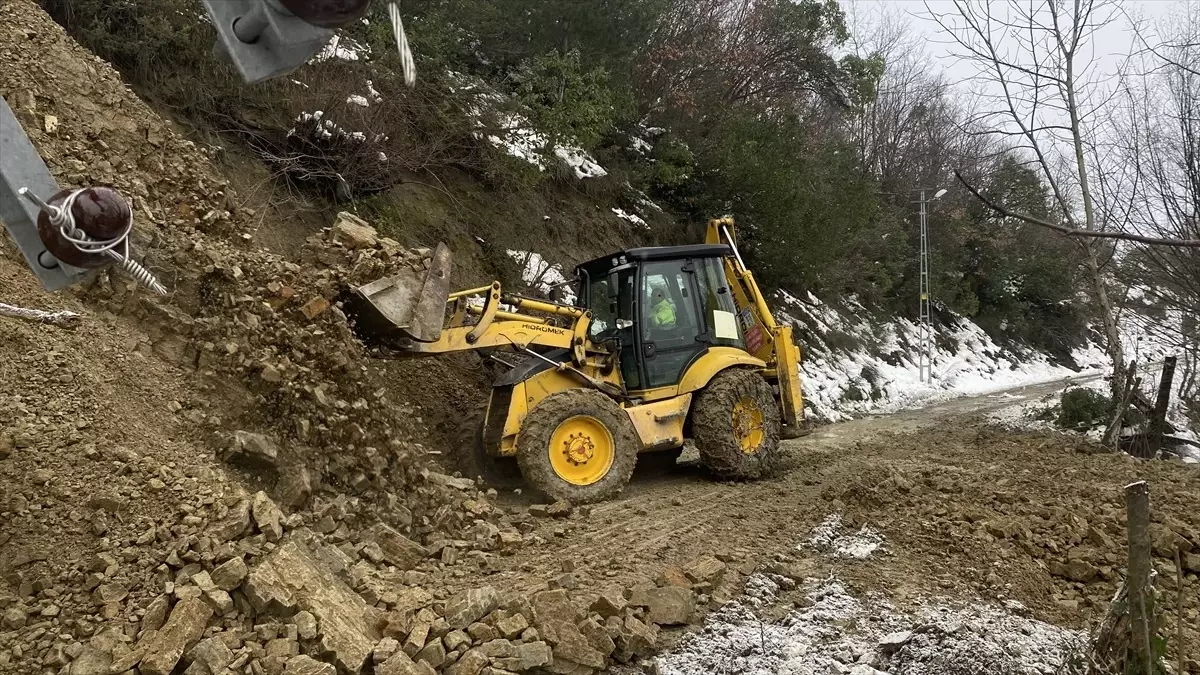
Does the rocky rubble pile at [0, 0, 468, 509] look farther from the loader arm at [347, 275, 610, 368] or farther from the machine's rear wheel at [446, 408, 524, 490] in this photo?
the machine's rear wheel at [446, 408, 524, 490]

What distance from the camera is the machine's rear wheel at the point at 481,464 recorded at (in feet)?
21.8

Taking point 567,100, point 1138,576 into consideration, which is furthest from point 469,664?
point 567,100

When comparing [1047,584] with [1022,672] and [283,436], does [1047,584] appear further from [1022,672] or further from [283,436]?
[283,436]

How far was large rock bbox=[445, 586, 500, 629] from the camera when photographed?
3465mm

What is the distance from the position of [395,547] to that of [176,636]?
4.79 ft

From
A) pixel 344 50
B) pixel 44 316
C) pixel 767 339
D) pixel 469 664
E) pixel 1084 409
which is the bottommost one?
pixel 469 664

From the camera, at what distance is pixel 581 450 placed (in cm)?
630

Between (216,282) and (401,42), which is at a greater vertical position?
(401,42)

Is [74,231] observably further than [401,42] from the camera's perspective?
Yes

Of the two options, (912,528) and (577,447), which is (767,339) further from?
(912,528)

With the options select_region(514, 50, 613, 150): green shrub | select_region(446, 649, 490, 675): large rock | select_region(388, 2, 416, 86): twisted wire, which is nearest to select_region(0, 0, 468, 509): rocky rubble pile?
select_region(446, 649, 490, 675): large rock

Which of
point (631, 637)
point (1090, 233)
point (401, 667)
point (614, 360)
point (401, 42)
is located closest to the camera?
point (401, 42)

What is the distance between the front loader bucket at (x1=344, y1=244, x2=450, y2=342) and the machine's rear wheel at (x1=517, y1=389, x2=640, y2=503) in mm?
1068

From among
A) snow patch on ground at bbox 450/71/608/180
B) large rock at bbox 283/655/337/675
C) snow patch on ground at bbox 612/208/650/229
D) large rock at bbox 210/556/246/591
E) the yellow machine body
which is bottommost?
large rock at bbox 283/655/337/675
